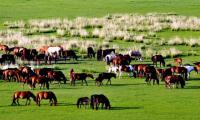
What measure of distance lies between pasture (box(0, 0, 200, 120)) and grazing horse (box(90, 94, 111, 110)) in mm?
365

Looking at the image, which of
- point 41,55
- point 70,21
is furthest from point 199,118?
point 70,21

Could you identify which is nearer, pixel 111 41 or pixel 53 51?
pixel 53 51

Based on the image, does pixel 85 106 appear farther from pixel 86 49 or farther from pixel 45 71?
pixel 86 49

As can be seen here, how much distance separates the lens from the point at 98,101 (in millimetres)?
25391

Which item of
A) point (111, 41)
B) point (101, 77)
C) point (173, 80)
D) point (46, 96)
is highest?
point (111, 41)

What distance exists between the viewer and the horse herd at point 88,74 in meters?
26.6

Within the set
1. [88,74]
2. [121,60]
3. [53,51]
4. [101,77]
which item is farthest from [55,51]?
[101,77]

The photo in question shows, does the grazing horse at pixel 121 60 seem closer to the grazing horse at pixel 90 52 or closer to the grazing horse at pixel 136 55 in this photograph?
the grazing horse at pixel 136 55

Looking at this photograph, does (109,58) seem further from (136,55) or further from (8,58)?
(8,58)

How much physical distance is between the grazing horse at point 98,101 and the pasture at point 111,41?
0.37 metres

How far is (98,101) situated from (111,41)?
91.8 ft

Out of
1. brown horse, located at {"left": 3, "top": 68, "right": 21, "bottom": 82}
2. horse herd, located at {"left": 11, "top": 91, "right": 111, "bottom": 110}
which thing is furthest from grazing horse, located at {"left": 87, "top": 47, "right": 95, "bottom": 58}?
horse herd, located at {"left": 11, "top": 91, "right": 111, "bottom": 110}

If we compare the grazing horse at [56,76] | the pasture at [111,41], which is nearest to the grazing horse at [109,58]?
the pasture at [111,41]

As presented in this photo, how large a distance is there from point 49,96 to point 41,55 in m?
14.8
